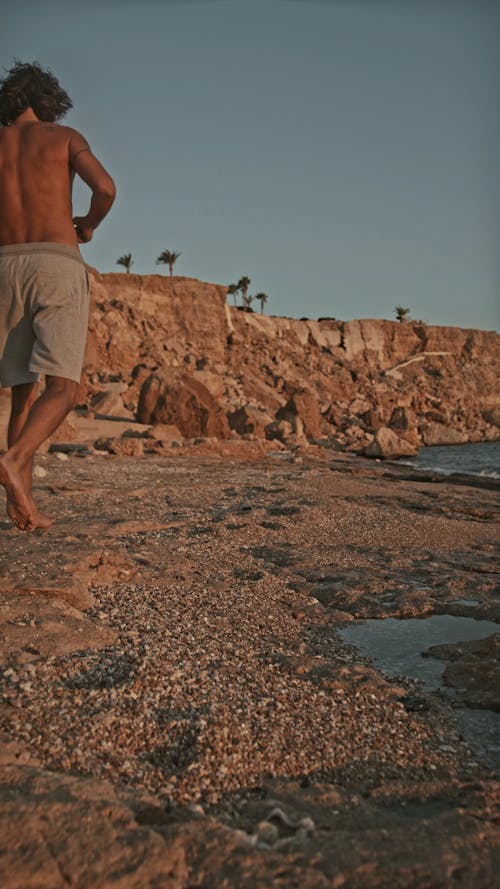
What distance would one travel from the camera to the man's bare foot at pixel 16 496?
9.14 feet

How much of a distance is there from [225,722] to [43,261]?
2.11 metres

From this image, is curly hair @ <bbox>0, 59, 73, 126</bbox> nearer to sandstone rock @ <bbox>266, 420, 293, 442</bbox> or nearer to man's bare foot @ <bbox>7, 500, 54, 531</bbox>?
man's bare foot @ <bbox>7, 500, 54, 531</bbox>

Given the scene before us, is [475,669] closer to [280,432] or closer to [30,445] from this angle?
[30,445]

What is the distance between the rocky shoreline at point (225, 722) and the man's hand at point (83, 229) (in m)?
1.54

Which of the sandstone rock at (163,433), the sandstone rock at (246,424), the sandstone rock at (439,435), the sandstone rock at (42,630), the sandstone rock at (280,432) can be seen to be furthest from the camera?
the sandstone rock at (439,435)

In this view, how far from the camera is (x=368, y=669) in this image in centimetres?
233

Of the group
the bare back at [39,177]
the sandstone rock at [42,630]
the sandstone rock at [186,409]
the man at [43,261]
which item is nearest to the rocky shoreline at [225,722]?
the sandstone rock at [42,630]

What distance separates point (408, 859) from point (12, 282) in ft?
8.70

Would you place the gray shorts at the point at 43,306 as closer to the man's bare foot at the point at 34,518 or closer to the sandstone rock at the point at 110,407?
the man's bare foot at the point at 34,518

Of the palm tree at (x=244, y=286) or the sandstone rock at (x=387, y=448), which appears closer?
the sandstone rock at (x=387, y=448)

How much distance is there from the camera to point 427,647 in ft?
8.76

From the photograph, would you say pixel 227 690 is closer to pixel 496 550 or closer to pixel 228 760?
pixel 228 760

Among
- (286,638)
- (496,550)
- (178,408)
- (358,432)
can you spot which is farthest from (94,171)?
(358,432)

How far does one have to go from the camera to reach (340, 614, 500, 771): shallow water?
1.92 m
